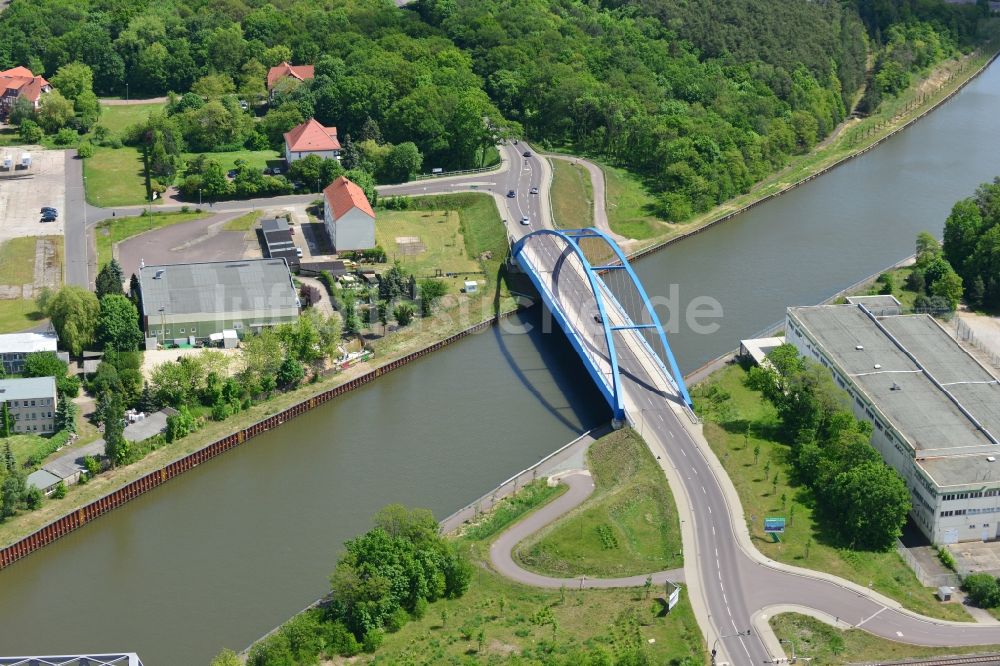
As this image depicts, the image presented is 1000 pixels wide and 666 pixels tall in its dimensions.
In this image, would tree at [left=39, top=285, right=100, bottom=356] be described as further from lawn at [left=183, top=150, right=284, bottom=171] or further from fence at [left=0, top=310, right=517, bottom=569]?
lawn at [left=183, top=150, right=284, bottom=171]

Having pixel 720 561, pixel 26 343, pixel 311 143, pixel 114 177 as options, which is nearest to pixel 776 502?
pixel 720 561

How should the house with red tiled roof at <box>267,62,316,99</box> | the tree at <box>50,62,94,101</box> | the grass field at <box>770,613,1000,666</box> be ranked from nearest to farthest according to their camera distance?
the grass field at <box>770,613,1000,666</box>
the tree at <box>50,62,94,101</box>
the house with red tiled roof at <box>267,62,316,99</box>

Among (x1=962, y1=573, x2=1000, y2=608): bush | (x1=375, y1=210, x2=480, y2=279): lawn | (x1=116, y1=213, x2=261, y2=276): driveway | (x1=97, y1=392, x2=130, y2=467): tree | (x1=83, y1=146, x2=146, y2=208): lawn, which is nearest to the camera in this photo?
(x1=962, y1=573, x2=1000, y2=608): bush

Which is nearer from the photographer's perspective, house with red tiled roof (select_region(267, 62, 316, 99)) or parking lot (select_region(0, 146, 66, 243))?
parking lot (select_region(0, 146, 66, 243))

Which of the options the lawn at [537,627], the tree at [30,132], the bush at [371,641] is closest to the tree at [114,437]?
the bush at [371,641]

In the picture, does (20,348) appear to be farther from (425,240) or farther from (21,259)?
(425,240)

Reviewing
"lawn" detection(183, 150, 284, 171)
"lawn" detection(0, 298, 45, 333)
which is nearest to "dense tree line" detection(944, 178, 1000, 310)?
"lawn" detection(183, 150, 284, 171)

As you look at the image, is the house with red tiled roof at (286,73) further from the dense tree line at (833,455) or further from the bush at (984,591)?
the bush at (984,591)
